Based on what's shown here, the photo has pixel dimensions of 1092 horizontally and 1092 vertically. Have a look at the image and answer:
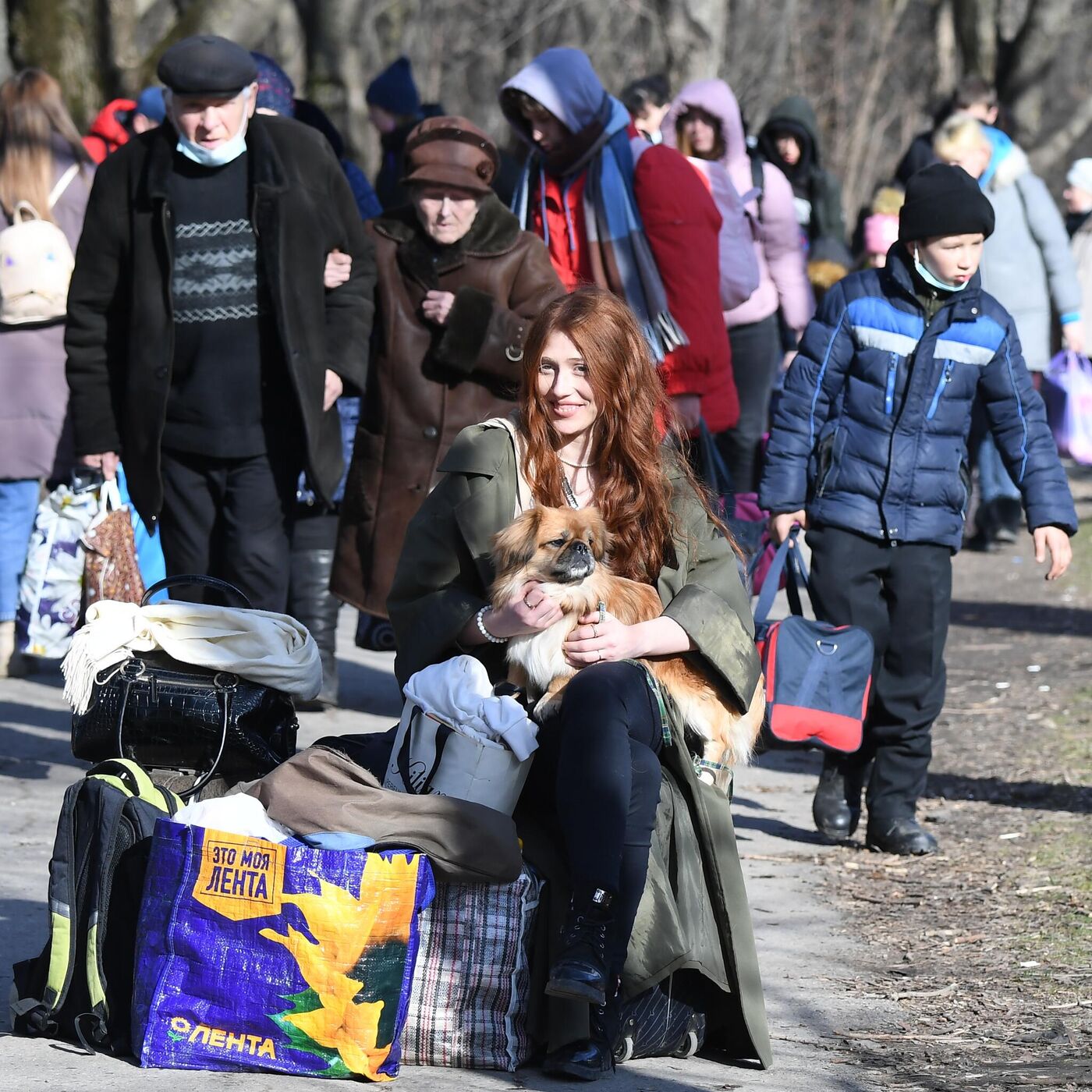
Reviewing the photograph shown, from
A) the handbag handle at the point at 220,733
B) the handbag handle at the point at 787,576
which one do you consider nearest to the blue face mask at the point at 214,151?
the handbag handle at the point at 220,733

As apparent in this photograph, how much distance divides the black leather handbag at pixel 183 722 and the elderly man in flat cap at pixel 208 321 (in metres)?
1.35

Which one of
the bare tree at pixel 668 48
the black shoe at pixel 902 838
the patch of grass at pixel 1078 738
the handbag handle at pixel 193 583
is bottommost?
the patch of grass at pixel 1078 738

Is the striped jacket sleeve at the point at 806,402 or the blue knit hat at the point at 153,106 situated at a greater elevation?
the blue knit hat at the point at 153,106

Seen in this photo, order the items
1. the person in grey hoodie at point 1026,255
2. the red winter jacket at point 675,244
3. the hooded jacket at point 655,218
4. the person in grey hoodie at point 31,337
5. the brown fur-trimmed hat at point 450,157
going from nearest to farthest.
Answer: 1. the brown fur-trimmed hat at point 450,157
2. the hooded jacket at point 655,218
3. the red winter jacket at point 675,244
4. the person in grey hoodie at point 31,337
5. the person in grey hoodie at point 1026,255

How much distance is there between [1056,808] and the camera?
6.66 m

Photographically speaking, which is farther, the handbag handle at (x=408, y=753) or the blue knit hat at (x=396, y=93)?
the blue knit hat at (x=396, y=93)

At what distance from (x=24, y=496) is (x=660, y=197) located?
277cm

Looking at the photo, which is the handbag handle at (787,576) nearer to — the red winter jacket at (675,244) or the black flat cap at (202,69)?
the red winter jacket at (675,244)

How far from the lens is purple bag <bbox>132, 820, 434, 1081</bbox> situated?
377 cm

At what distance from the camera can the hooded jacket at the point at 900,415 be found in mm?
5805

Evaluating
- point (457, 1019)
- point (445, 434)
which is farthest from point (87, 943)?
point (445, 434)

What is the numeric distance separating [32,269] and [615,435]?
3713mm

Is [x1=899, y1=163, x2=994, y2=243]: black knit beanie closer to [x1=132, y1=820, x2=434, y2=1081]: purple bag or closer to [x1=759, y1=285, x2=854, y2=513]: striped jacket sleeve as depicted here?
[x1=759, y1=285, x2=854, y2=513]: striped jacket sleeve

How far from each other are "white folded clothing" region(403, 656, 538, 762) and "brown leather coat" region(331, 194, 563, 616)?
2388mm
